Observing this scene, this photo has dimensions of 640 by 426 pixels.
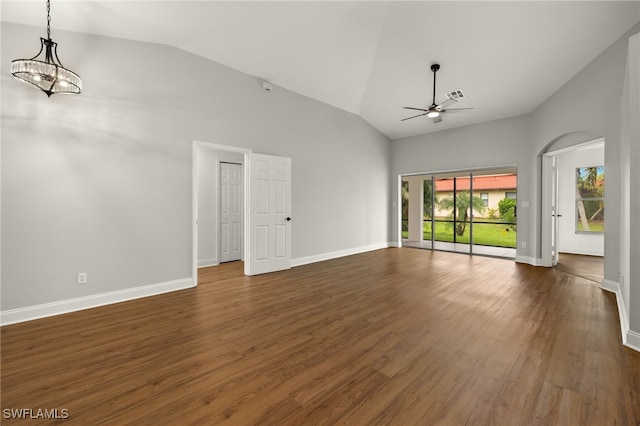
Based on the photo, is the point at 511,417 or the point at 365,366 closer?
the point at 511,417

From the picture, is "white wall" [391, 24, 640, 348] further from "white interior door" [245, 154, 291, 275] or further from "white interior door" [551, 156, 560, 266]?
"white interior door" [245, 154, 291, 275]

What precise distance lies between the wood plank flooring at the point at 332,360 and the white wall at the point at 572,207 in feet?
13.3

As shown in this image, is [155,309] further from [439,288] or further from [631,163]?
[631,163]

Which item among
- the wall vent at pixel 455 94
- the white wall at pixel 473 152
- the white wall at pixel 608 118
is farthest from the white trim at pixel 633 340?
the wall vent at pixel 455 94

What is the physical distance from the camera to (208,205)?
232 inches

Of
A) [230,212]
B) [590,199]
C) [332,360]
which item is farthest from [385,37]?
[590,199]

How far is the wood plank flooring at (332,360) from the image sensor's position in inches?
64.1

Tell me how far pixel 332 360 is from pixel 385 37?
16.3 ft

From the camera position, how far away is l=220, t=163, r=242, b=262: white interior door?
6137mm

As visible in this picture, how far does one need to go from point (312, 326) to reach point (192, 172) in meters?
2.98

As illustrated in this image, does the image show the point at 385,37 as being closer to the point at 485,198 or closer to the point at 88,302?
the point at 485,198

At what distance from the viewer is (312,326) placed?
2807 millimetres

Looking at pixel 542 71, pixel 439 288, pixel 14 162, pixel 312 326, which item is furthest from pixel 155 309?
pixel 542 71

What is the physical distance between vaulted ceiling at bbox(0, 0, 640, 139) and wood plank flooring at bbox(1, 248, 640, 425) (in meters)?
3.43
